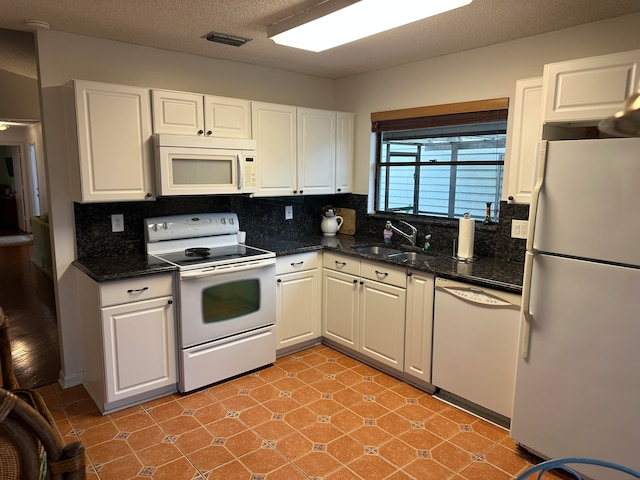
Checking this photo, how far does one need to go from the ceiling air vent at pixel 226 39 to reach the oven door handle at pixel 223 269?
1483mm

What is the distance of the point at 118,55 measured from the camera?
3.03 m

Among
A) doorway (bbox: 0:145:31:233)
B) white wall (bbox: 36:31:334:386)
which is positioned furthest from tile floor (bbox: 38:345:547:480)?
doorway (bbox: 0:145:31:233)

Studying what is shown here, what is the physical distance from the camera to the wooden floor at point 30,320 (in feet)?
10.8

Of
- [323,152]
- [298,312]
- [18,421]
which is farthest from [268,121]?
[18,421]

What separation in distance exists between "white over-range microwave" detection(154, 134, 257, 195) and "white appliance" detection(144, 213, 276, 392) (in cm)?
35

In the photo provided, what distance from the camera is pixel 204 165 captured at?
10.2 feet

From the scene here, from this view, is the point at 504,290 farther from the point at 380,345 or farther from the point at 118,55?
the point at 118,55

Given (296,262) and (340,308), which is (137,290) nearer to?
(296,262)

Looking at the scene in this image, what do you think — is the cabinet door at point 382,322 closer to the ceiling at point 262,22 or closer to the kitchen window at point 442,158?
the kitchen window at point 442,158

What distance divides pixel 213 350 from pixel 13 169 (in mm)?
10087

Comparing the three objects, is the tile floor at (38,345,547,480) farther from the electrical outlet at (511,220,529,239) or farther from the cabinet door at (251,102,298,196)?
the cabinet door at (251,102,298,196)

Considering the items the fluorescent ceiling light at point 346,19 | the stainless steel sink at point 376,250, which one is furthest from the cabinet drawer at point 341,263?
the fluorescent ceiling light at point 346,19

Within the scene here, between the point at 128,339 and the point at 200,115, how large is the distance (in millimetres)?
1556

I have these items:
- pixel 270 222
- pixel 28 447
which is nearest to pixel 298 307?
pixel 270 222
